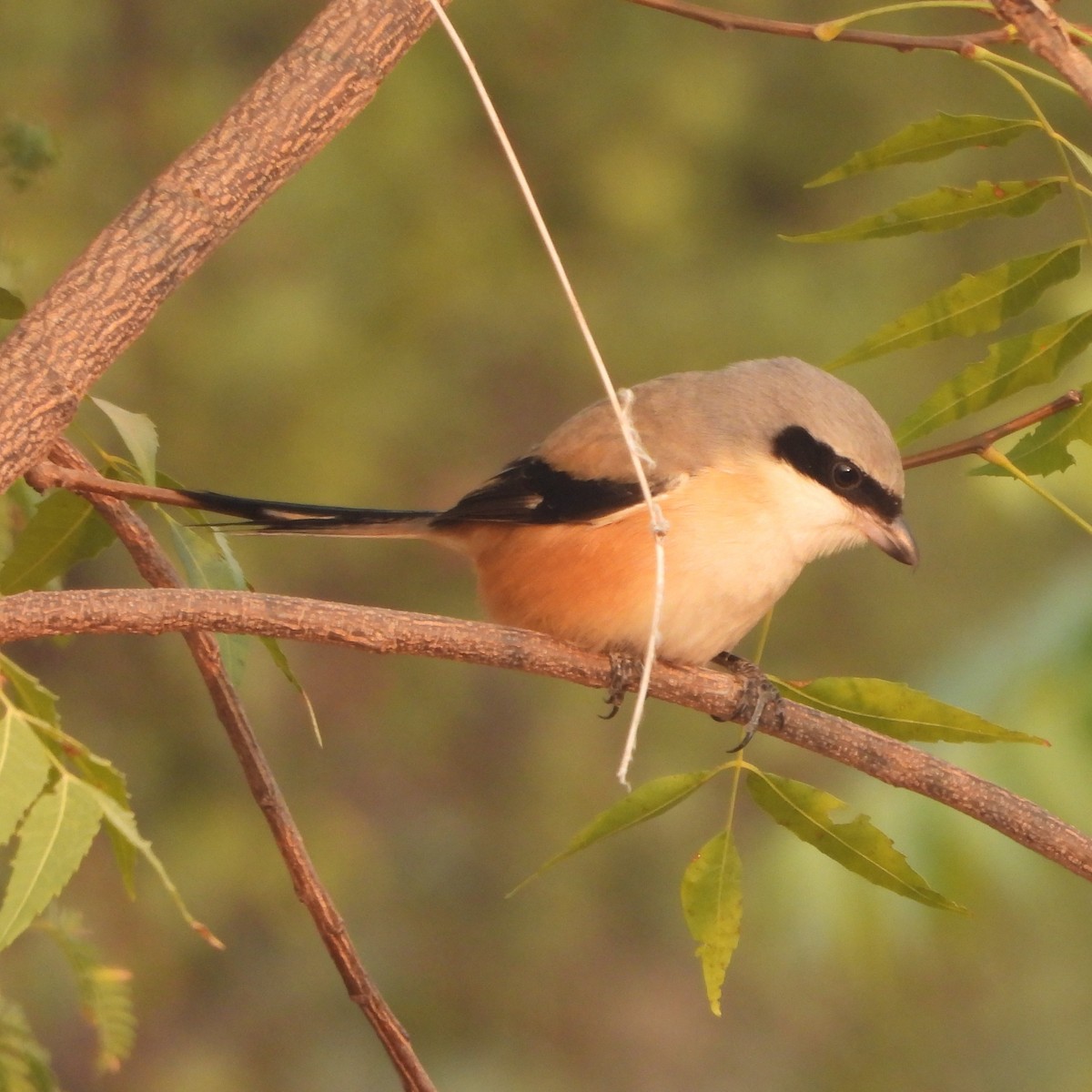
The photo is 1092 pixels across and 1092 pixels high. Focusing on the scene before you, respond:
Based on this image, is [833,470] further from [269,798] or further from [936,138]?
[269,798]

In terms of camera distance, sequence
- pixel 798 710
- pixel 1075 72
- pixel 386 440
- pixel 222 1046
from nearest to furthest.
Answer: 1. pixel 1075 72
2. pixel 798 710
3. pixel 222 1046
4. pixel 386 440

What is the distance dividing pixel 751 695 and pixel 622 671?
219 millimetres

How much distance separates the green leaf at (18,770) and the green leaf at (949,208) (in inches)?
45.2

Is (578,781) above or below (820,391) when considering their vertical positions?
below

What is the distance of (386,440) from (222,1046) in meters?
2.74

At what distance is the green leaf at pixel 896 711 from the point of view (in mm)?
1990

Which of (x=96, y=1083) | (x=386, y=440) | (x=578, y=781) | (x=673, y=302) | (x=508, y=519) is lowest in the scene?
(x=96, y=1083)

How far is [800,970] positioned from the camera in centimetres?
717

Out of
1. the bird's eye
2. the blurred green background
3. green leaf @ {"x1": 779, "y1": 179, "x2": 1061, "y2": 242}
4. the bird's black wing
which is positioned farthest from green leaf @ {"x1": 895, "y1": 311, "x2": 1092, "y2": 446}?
the blurred green background

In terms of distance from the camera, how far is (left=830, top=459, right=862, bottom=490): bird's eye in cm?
283

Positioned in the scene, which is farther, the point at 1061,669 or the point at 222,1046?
the point at 222,1046

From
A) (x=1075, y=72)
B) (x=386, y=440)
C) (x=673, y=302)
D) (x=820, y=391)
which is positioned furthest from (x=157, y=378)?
(x=1075, y=72)

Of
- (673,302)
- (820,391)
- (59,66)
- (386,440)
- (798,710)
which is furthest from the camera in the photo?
(673,302)

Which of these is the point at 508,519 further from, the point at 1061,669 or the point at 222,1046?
the point at 222,1046
